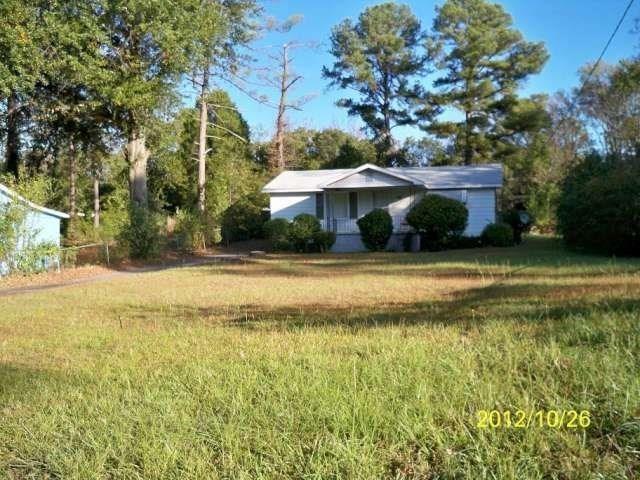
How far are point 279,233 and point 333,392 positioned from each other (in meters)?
24.9

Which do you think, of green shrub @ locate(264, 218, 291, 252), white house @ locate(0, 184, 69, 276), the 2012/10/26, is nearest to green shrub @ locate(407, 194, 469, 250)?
green shrub @ locate(264, 218, 291, 252)

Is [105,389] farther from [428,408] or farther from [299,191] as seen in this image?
[299,191]

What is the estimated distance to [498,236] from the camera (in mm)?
26219

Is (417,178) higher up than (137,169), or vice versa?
(137,169)

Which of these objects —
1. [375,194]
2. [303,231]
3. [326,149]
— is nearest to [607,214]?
[303,231]

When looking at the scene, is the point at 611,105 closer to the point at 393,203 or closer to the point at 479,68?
the point at 479,68

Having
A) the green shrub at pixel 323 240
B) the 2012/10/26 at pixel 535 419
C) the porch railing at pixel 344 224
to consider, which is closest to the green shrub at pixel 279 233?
the green shrub at pixel 323 240

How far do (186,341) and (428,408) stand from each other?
385cm

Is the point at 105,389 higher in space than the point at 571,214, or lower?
lower

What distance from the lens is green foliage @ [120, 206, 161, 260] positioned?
76.3 ft

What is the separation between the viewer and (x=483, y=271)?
46.8 feet

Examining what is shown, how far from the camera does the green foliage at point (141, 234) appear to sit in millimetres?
23266

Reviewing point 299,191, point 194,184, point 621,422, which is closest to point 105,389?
point 621,422

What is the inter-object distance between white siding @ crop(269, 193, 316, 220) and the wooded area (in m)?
3.61
